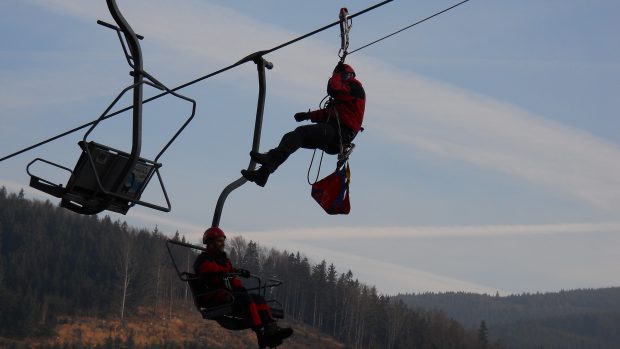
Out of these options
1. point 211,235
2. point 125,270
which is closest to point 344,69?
point 211,235

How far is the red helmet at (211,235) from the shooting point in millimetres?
11242

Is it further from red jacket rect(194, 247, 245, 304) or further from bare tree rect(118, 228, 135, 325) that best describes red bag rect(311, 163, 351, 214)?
bare tree rect(118, 228, 135, 325)

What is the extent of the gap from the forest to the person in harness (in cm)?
12793

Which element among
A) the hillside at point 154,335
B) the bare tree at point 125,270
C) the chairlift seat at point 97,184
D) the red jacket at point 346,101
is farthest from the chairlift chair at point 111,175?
the bare tree at point 125,270

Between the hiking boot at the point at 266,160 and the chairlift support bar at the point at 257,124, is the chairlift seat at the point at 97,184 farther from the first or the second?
the hiking boot at the point at 266,160

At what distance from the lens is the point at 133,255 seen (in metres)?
150

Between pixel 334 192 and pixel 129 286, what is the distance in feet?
467

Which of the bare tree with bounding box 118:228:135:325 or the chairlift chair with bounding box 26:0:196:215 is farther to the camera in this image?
the bare tree with bounding box 118:228:135:325

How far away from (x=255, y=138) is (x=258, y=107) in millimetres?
420

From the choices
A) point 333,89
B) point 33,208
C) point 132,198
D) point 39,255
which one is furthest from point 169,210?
point 33,208

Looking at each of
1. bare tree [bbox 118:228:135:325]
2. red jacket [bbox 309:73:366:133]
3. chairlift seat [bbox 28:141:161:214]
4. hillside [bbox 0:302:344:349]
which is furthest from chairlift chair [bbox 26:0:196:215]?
bare tree [bbox 118:228:135:325]

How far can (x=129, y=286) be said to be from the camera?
15000cm

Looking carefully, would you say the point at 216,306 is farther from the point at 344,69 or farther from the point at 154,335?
the point at 154,335

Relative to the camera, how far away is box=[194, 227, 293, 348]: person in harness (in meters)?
10.4
